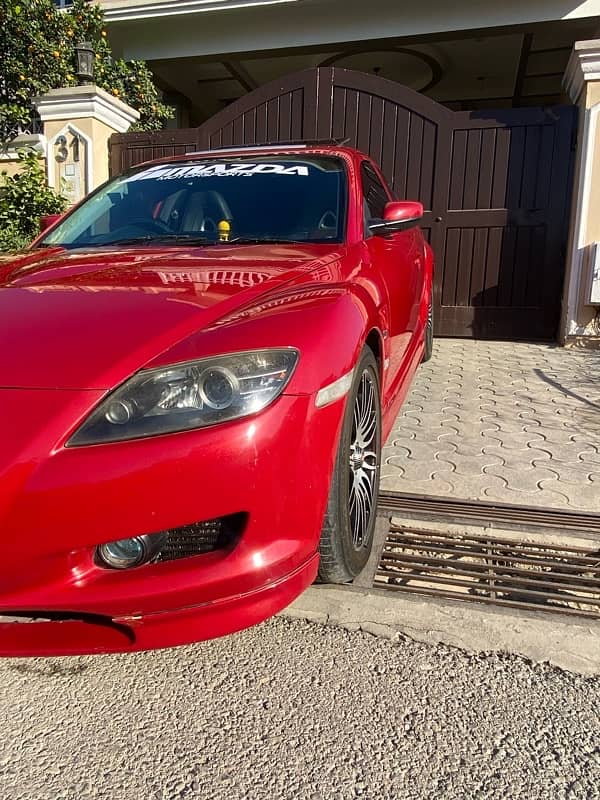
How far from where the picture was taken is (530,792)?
1.35 metres

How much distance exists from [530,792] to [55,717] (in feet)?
3.76

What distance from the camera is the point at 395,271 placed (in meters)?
3.11

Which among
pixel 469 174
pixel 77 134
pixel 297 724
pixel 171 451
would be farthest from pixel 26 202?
pixel 297 724

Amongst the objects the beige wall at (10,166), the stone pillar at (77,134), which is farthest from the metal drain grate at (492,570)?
the beige wall at (10,166)

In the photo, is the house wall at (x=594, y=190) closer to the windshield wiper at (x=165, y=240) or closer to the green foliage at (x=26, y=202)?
the windshield wiper at (x=165, y=240)

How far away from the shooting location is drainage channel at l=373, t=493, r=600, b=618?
2.18 meters

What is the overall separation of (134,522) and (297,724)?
0.66 m

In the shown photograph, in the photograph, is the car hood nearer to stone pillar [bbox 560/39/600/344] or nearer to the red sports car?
the red sports car

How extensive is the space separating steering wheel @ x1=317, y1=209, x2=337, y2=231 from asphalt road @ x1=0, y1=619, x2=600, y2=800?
5.48 ft

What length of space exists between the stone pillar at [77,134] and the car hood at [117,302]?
17.4 feet

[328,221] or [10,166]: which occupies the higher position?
[10,166]

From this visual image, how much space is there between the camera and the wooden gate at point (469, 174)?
20.6 ft

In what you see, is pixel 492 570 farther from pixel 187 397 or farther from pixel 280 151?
pixel 280 151

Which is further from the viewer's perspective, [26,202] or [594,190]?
[26,202]
